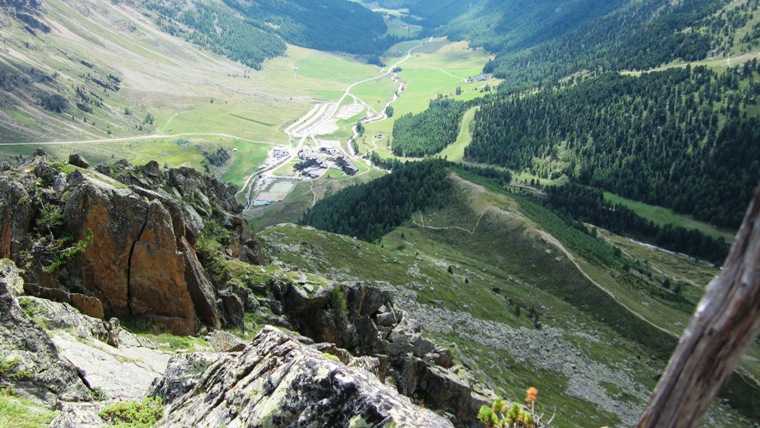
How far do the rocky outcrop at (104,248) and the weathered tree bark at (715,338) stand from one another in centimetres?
2864

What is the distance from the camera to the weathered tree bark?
497 cm

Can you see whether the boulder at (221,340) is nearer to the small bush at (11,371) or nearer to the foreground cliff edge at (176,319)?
the foreground cliff edge at (176,319)

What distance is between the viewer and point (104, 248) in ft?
96.1

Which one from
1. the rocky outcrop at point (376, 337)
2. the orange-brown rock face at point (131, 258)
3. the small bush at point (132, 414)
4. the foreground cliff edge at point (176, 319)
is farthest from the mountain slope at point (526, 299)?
the small bush at point (132, 414)

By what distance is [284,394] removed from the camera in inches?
460

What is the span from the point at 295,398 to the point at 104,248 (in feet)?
77.5

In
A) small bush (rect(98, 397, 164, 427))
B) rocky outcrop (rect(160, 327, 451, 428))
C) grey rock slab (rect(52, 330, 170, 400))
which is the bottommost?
grey rock slab (rect(52, 330, 170, 400))

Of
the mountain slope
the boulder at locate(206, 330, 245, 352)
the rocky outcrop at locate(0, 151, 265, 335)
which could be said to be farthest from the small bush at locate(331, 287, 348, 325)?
the mountain slope

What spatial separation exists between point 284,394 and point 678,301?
485ft

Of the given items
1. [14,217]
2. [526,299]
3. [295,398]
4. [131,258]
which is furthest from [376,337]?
[526,299]

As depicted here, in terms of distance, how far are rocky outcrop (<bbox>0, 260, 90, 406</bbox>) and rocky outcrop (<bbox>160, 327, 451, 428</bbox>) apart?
17.2 feet

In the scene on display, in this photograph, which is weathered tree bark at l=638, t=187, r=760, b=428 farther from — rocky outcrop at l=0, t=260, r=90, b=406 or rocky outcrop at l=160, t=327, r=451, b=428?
rocky outcrop at l=0, t=260, r=90, b=406

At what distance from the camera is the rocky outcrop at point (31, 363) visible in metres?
15.8

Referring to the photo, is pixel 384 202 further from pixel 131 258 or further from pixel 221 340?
pixel 131 258
